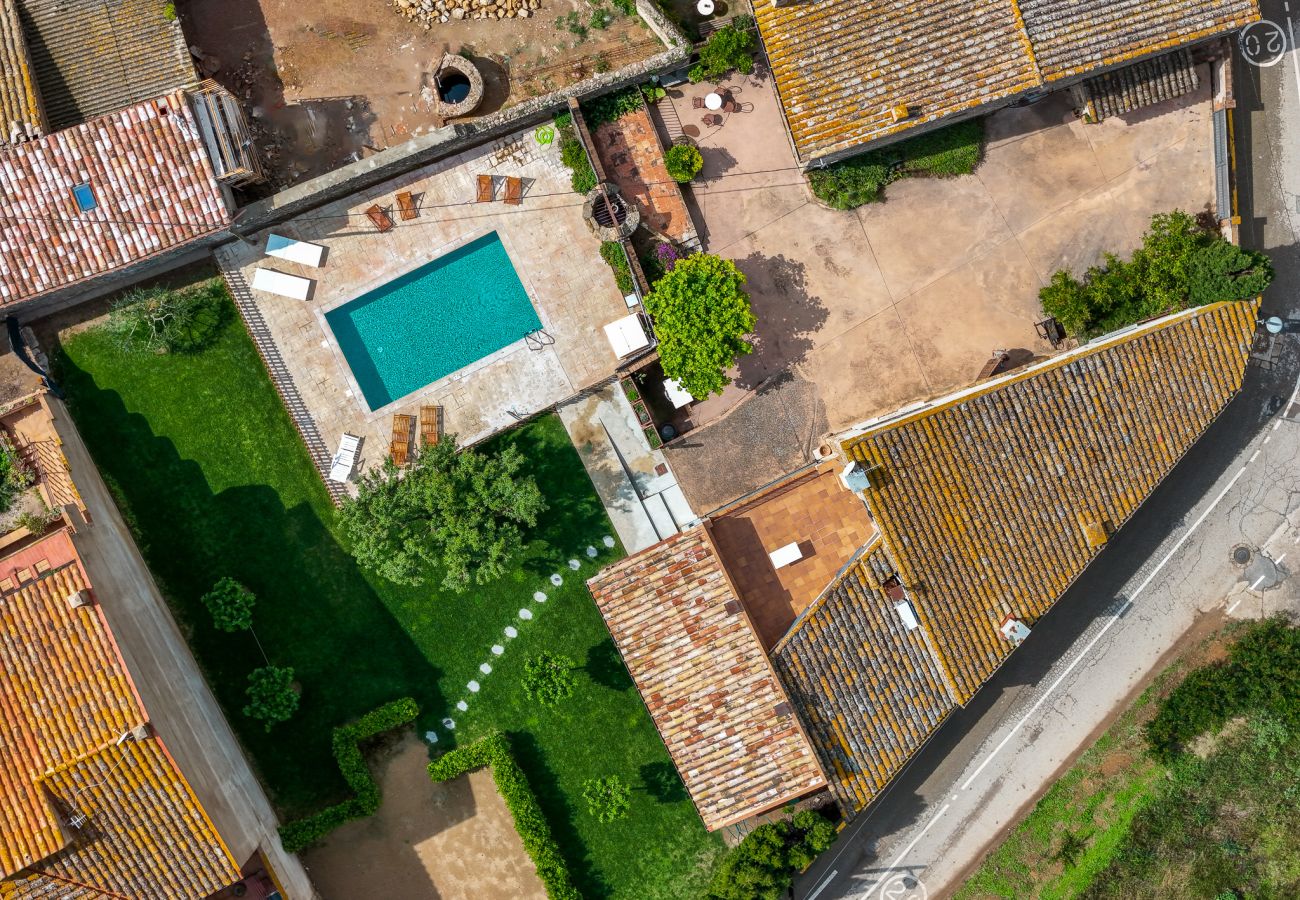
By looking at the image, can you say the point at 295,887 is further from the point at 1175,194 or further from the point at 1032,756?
the point at 1175,194

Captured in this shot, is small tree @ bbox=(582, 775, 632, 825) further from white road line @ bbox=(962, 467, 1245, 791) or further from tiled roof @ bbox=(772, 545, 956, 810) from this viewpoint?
white road line @ bbox=(962, 467, 1245, 791)

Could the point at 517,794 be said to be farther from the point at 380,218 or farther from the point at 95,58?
the point at 95,58

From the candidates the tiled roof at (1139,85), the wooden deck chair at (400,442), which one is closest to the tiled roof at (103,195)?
the wooden deck chair at (400,442)

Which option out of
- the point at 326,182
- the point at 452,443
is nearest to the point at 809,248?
the point at 452,443

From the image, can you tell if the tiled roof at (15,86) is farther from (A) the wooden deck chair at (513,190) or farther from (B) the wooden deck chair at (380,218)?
(A) the wooden deck chair at (513,190)

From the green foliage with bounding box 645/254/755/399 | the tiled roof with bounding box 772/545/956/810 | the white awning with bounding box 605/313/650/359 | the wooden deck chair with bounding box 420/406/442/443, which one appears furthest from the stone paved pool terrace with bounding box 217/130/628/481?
the tiled roof with bounding box 772/545/956/810
